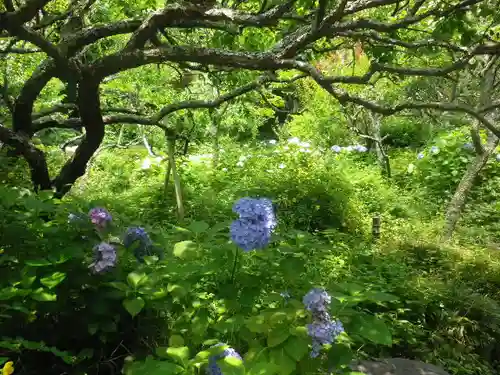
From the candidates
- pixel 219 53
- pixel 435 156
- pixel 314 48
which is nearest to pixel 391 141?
pixel 435 156

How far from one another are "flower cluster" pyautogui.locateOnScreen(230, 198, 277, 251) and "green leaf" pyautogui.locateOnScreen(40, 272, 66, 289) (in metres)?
0.64

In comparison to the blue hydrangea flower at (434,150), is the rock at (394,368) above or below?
below

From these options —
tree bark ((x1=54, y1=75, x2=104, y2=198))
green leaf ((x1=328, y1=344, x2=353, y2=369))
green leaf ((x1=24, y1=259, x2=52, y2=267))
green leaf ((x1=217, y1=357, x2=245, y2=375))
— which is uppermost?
tree bark ((x1=54, y1=75, x2=104, y2=198))

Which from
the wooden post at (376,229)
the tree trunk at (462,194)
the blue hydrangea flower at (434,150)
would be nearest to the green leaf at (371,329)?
the wooden post at (376,229)

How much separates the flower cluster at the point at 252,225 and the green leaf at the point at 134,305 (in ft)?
1.35

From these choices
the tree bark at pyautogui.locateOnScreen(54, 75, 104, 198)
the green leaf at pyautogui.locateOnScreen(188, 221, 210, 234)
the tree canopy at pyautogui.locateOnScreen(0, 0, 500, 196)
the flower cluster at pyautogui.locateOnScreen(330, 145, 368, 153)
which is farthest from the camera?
the flower cluster at pyautogui.locateOnScreen(330, 145, 368, 153)

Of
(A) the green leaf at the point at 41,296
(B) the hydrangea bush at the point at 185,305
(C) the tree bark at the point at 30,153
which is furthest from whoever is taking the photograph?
(C) the tree bark at the point at 30,153

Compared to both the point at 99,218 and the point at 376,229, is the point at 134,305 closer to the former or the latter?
the point at 99,218

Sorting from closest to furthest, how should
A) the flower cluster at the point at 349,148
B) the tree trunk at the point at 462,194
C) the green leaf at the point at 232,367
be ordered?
the green leaf at the point at 232,367
the tree trunk at the point at 462,194
the flower cluster at the point at 349,148

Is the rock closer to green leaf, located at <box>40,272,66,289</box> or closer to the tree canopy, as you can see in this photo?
the tree canopy

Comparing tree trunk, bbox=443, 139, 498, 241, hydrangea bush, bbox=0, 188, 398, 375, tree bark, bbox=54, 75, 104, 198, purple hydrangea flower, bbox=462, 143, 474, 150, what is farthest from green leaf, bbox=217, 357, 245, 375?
purple hydrangea flower, bbox=462, 143, 474, 150

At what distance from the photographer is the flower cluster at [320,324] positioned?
1.57 metres

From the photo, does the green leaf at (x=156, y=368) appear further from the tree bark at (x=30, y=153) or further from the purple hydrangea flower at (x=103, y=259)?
the tree bark at (x=30, y=153)

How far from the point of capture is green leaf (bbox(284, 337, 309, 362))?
153cm
